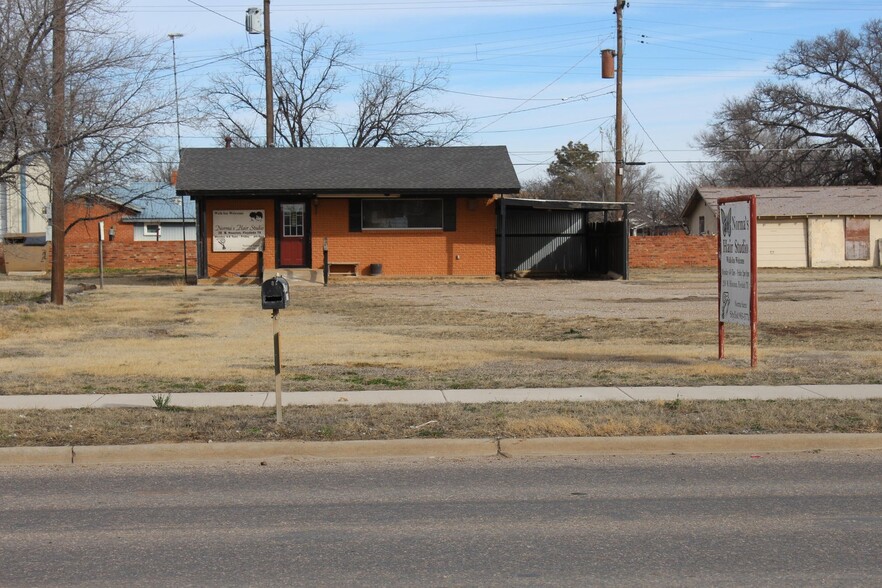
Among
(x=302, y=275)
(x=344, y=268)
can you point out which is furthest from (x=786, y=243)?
(x=302, y=275)

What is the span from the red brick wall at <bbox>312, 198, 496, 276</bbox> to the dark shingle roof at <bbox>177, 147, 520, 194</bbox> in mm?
881

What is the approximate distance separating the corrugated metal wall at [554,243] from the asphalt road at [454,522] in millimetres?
26704

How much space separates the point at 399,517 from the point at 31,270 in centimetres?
3651

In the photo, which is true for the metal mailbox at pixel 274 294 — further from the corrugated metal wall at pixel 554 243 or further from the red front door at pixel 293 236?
the corrugated metal wall at pixel 554 243

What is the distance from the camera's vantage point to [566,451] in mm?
8617

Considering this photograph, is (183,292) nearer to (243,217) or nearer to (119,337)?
(243,217)

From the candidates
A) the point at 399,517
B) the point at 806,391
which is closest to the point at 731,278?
the point at 806,391

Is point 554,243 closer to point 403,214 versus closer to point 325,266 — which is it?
point 403,214

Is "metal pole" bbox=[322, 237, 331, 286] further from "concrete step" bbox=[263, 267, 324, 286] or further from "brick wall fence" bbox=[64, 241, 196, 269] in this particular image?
"brick wall fence" bbox=[64, 241, 196, 269]

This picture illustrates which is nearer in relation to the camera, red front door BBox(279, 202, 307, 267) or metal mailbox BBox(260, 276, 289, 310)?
metal mailbox BBox(260, 276, 289, 310)

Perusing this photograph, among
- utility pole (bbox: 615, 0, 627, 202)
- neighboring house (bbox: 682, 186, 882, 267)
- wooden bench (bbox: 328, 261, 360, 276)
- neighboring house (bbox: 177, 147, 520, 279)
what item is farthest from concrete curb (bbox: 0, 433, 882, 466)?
neighboring house (bbox: 682, 186, 882, 267)

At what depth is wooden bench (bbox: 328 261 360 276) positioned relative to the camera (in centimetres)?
3186

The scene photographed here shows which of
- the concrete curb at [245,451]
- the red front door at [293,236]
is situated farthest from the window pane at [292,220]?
the concrete curb at [245,451]

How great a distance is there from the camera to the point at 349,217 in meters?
32.0
